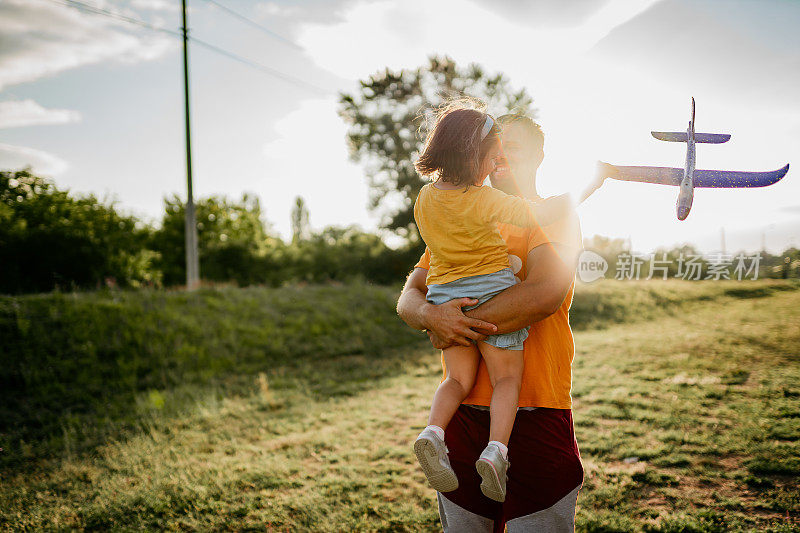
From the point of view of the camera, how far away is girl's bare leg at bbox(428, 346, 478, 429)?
1.86 meters

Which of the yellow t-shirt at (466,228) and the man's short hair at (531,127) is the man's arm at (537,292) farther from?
the man's short hair at (531,127)

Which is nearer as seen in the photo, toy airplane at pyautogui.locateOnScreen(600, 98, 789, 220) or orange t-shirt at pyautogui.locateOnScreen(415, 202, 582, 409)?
toy airplane at pyautogui.locateOnScreen(600, 98, 789, 220)

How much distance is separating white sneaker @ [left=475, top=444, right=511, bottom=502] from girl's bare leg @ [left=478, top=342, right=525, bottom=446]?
0.08m

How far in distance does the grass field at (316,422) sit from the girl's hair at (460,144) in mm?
3045

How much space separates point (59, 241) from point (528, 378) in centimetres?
1336

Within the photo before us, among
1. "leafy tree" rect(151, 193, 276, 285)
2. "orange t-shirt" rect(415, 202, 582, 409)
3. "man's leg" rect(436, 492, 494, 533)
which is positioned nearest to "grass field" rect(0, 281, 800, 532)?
"man's leg" rect(436, 492, 494, 533)

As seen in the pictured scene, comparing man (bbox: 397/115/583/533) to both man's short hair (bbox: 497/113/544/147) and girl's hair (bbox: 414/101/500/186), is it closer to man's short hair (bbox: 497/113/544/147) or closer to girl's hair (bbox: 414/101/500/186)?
man's short hair (bbox: 497/113/544/147)

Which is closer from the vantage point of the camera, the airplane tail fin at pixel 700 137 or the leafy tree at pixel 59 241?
the airplane tail fin at pixel 700 137

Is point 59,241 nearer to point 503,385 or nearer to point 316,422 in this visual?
point 316,422

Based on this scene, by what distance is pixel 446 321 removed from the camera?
1.87 meters

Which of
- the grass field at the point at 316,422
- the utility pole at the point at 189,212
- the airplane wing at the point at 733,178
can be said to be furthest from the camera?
the utility pole at the point at 189,212

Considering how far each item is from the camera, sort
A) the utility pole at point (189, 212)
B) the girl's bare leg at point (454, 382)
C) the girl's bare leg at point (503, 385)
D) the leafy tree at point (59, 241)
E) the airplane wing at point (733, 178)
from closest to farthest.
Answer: the airplane wing at point (733, 178) < the girl's bare leg at point (503, 385) < the girl's bare leg at point (454, 382) < the leafy tree at point (59, 241) < the utility pole at point (189, 212)

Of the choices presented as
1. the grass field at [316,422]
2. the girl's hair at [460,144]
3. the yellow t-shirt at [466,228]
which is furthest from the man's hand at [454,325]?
the grass field at [316,422]

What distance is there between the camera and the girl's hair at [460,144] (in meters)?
1.95
